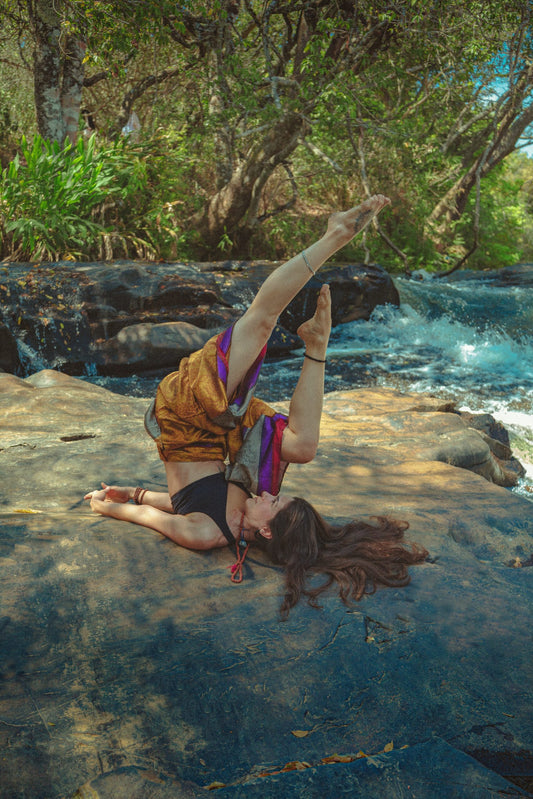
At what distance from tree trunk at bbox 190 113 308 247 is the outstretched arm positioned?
27.7 ft

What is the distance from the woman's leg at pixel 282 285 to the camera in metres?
2.65

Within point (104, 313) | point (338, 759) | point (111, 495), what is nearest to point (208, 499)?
point (111, 495)

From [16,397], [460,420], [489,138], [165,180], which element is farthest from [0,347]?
[489,138]

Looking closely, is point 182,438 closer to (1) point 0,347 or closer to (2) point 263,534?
(2) point 263,534

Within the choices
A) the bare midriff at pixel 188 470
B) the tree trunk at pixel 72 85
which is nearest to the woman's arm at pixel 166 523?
the bare midriff at pixel 188 470

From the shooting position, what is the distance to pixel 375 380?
27.3 ft

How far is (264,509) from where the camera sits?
270 centimetres

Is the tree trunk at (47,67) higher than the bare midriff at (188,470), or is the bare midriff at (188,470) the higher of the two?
the tree trunk at (47,67)

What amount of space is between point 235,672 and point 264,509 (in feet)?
2.51

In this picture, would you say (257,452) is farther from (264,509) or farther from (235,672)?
(235,672)

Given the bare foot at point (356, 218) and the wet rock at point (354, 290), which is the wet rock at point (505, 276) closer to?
the wet rock at point (354, 290)

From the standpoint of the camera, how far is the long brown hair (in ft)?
8.11

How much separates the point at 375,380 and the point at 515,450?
251 cm

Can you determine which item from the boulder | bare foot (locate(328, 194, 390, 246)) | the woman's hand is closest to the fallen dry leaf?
the woman's hand
